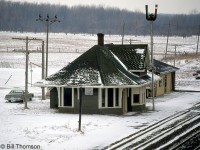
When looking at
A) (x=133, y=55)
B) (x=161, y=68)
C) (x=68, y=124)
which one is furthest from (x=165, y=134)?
(x=161, y=68)

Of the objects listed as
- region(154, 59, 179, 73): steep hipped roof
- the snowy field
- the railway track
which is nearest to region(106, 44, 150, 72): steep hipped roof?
the snowy field

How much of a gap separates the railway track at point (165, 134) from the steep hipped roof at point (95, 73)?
17.0ft

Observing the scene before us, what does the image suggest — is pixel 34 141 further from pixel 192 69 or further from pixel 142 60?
pixel 192 69

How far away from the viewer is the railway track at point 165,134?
26.1m

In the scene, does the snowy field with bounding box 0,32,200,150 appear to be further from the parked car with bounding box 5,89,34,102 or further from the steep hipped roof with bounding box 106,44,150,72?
the steep hipped roof with bounding box 106,44,150,72

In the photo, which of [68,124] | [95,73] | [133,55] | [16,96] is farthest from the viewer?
[16,96]

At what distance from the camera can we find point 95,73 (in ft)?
130

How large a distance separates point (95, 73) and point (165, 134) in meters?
11.6

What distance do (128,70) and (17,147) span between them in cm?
2035

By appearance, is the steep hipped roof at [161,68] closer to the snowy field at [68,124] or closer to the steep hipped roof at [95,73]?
the snowy field at [68,124]

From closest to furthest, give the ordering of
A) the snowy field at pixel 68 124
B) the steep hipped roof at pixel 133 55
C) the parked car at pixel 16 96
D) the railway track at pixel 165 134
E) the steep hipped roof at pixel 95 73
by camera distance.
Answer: the railway track at pixel 165 134 → the snowy field at pixel 68 124 → the steep hipped roof at pixel 95 73 → the steep hipped roof at pixel 133 55 → the parked car at pixel 16 96

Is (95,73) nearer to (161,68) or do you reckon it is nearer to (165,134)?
(165,134)

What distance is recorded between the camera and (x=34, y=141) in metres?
26.6

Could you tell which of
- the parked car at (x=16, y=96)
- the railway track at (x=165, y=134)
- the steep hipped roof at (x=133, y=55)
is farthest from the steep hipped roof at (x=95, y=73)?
the parked car at (x=16, y=96)
